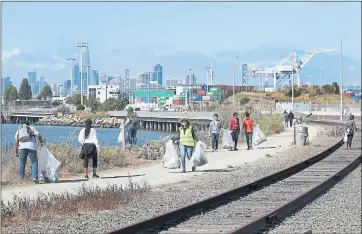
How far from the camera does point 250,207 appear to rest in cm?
1413

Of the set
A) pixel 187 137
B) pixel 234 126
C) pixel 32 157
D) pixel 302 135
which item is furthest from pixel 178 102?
pixel 32 157

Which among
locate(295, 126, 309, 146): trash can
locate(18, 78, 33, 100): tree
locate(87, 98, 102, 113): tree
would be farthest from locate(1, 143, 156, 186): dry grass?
locate(18, 78, 33, 100): tree

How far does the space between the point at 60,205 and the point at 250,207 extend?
3762mm

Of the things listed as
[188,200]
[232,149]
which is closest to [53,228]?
[188,200]

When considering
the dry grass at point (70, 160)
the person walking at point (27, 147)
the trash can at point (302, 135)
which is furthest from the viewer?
the trash can at point (302, 135)

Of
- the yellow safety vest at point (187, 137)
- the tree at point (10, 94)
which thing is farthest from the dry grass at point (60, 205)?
the tree at point (10, 94)

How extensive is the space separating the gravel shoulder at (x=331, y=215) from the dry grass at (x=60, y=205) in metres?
3.75

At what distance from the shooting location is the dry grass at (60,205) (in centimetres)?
1261

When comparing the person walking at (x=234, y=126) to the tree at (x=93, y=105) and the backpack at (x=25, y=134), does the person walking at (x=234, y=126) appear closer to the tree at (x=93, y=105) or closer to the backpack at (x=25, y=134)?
the backpack at (x=25, y=134)

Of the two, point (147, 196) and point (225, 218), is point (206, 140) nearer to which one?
point (147, 196)

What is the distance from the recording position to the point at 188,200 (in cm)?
1522

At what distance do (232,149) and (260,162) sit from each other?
5572mm

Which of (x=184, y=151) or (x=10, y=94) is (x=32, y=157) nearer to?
(x=184, y=151)

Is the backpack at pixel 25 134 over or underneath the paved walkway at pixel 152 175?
over
